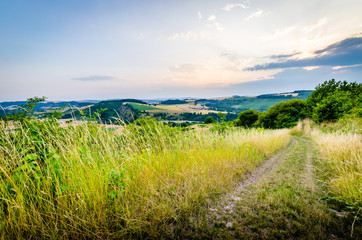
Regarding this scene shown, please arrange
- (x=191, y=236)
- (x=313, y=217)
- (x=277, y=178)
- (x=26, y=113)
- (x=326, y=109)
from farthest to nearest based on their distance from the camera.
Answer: (x=326, y=109), (x=277, y=178), (x=26, y=113), (x=313, y=217), (x=191, y=236)

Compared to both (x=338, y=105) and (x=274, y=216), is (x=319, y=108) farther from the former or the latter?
(x=274, y=216)

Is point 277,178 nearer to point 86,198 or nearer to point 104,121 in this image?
point 86,198

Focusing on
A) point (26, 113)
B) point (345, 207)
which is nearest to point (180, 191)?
point (345, 207)

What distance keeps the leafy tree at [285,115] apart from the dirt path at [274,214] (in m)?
42.2

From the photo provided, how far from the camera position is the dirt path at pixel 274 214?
2.20 m

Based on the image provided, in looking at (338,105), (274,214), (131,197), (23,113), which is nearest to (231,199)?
(274,214)

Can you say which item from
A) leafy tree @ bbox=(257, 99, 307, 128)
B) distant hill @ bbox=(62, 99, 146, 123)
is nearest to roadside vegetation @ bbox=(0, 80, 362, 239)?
distant hill @ bbox=(62, 99, 146, 123)

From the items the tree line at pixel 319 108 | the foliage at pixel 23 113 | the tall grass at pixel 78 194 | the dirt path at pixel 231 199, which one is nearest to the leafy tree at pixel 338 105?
the tree line at pixel 319 108

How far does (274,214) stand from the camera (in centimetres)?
262

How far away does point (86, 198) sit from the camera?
225 centimetres

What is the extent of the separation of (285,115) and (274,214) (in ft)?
155

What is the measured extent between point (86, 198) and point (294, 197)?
4.48 m

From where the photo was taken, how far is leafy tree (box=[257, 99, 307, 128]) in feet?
125

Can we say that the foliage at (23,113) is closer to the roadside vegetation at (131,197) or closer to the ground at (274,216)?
the roadside vegetation at (131,197)
